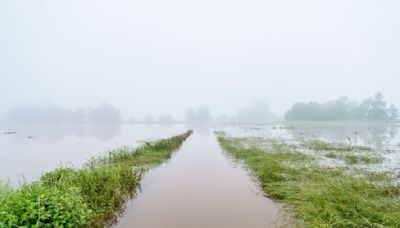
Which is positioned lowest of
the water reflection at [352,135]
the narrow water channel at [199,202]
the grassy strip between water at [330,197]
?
the narrow water channel at [199,202]

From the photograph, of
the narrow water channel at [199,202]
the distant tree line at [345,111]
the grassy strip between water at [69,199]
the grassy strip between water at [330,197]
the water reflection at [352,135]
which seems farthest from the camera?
the distant tree line at [345,111]

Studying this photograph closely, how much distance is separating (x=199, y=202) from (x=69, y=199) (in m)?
4.02

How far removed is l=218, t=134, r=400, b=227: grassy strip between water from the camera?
490 centimetres

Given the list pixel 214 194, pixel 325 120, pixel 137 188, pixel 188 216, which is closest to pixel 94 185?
pixel 137 188

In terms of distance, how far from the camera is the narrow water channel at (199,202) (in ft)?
19.7

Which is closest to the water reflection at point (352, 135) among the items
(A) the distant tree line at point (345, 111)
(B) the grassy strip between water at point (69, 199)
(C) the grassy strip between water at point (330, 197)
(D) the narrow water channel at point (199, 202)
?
Answer: (C) the grassy strip between water at point (330, 197)

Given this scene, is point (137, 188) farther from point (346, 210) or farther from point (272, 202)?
point (346, 210)

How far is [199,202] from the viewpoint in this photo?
7.51 metres

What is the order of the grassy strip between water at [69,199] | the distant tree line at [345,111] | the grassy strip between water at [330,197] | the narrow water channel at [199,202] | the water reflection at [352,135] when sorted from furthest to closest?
the distant tree line at [345,111] → the water reflection at [352,135] → the narrow water channel at [199,202] → the grassy strip between water at [330,197] → the grassy strip between water at [69,199]

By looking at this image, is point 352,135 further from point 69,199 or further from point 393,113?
point 393,113

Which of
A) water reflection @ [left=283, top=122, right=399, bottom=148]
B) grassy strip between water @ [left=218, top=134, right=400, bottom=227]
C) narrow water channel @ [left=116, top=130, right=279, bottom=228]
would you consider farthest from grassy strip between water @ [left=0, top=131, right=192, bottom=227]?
water reflection @ [left=283, top=122, right=399, bottom=148]

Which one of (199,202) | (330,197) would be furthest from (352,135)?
(199,202)

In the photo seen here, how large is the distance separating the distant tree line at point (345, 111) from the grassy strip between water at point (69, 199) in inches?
4144

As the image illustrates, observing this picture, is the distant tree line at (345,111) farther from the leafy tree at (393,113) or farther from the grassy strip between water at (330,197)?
the grassy strip between water at (330,197)
